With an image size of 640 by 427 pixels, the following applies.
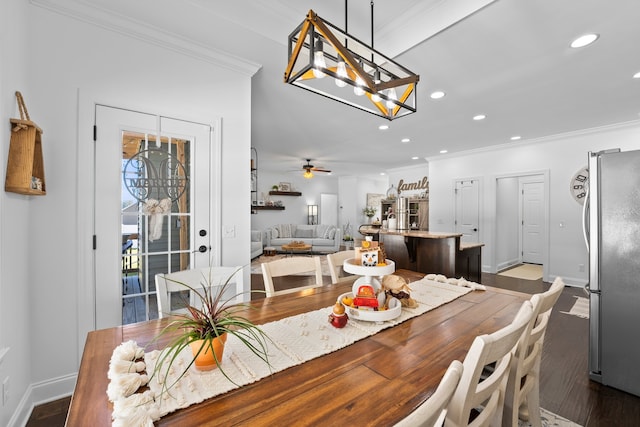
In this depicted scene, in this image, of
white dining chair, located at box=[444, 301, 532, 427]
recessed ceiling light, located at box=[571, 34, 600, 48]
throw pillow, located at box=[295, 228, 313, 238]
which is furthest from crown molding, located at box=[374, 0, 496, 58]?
throw pillow, located at box=[295, 228, 313, 238]

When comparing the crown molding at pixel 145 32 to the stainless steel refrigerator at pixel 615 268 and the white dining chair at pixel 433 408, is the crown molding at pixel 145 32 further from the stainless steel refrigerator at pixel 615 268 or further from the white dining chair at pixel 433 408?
the stainless steel refrigerator at pixel 615 268

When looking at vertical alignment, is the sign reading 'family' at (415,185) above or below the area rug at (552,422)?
above

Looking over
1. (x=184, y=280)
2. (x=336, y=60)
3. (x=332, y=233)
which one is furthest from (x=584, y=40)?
(x=332, y=233)

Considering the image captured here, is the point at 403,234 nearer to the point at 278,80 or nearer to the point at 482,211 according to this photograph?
the point at 278,80

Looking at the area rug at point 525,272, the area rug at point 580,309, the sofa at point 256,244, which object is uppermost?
the sofa at point 256,244

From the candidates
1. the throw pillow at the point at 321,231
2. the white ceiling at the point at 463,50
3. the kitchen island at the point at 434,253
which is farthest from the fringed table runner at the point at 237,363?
the throw pillow at the point at 321,231

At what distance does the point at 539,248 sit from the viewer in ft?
21.7

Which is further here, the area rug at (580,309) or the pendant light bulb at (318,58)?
the area rug at (580,309)

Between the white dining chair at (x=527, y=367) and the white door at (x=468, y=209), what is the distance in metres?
5.19

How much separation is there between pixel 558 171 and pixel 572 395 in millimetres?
4472

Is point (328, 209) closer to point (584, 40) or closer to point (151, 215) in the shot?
point (151, 215)

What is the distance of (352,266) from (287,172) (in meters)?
8.66

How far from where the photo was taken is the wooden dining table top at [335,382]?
69cm

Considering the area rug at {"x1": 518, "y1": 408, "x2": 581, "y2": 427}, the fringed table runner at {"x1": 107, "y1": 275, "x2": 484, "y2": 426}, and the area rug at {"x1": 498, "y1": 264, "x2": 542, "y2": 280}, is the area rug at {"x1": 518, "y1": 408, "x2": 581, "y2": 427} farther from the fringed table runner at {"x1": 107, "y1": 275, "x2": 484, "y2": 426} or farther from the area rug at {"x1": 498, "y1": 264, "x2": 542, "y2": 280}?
the area rug at {"x1": 498, "y1": 264, "x2": 542, "y2": 280}
